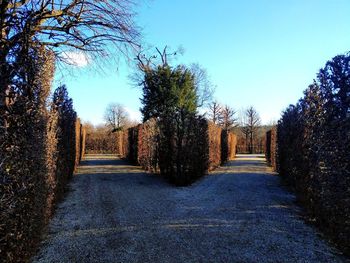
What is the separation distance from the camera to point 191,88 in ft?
106

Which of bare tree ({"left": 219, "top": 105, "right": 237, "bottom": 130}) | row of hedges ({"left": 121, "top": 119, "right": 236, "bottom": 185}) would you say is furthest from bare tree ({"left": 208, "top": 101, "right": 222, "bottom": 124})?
row of hedges ({"left": 121, "top": 119, "right": 236, "bottom": 185})

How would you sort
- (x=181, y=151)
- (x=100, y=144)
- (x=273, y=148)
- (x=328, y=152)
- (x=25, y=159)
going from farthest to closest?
(x=100, y=144) → (x=273, y=148) → (x=181, y=151) → (x=328, y=152) → (x=25, y=159)

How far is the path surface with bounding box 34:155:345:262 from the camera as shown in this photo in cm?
536

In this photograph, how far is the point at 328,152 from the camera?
6.11 meters

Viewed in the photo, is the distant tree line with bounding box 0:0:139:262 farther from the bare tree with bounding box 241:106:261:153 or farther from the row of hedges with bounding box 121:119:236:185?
the bare tree with bounding box 241:106:261:153

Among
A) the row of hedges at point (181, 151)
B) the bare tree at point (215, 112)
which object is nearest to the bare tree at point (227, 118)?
the bare tree at point (215, 112)

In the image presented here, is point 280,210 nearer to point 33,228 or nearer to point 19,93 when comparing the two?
point 33,228

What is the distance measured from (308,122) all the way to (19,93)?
20.6ft

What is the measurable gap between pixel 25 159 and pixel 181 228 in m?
3.29

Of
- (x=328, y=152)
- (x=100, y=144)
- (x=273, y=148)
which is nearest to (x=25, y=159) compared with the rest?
(x=328, y=152)

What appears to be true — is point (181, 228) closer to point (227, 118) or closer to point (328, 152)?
point (328, 152)

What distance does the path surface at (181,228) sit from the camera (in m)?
5.36

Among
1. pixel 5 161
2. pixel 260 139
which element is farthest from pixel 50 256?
pixel 260 139

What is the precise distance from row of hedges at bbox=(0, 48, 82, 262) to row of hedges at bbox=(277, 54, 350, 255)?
4334mm
